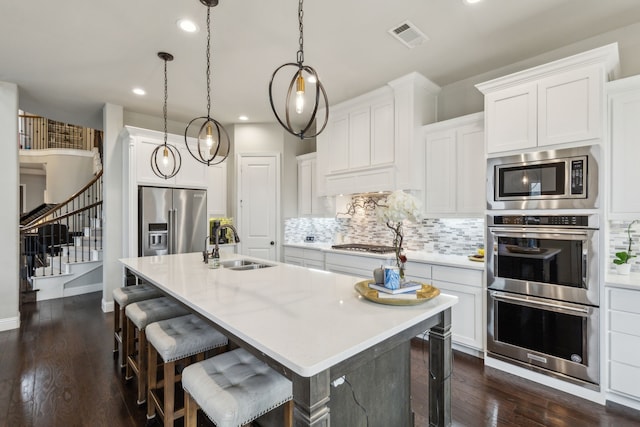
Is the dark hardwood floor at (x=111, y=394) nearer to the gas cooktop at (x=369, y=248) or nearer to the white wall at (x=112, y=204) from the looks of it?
the gas cooktop at (x=369, y=248)

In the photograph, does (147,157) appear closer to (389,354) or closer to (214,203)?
(214,203)

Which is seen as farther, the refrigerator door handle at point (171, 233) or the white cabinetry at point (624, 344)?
the refrigerator door handle at point (171, 233)

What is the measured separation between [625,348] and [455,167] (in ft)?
6.51

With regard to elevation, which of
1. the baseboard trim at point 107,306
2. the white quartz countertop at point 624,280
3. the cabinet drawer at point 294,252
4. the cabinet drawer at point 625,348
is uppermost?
A: the white quartz countertop at point 624,280

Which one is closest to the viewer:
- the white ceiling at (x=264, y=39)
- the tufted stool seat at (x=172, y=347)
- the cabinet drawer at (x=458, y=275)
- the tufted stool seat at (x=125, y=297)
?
the tufted stool seat at (x=172, y=347)

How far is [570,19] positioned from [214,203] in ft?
16.4


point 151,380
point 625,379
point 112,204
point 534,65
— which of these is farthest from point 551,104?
point 112,204

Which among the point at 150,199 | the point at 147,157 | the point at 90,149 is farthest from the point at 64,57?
the point at 90,149

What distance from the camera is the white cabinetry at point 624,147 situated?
91.0 inches

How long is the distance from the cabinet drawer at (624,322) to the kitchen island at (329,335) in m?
1.53

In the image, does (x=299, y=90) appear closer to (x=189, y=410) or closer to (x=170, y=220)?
(x=189, y=410)

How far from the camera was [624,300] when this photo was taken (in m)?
2.23

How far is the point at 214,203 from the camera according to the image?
213 inches

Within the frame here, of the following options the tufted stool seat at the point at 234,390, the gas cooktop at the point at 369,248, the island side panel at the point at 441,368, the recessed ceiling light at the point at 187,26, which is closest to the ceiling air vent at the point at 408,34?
the recessed ceiling light at the point at 187,26
